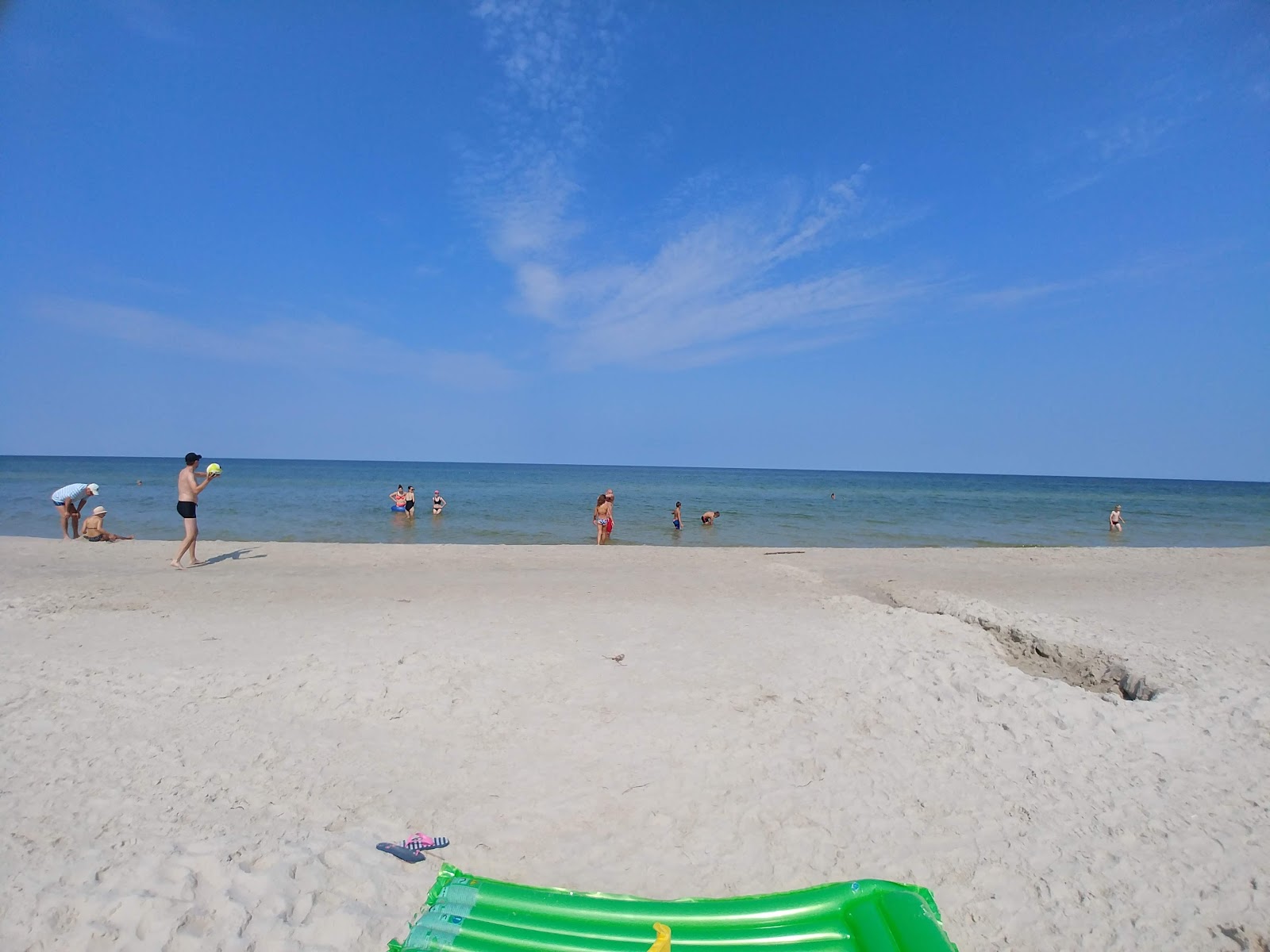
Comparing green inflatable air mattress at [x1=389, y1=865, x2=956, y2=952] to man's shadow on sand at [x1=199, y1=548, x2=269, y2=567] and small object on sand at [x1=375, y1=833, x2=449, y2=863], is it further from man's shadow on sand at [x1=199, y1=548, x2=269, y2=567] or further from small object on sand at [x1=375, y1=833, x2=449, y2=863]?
man's shadow on sand at [x1=199, y1=548, x2=269, y2=567]

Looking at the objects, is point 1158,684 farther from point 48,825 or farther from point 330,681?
point 48,825

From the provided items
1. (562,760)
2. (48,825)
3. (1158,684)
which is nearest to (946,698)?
(1158,684)

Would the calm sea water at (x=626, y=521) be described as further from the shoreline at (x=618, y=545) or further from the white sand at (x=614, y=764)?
the white sand at (x=614, y=764)

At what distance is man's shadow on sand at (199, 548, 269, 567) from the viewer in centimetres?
1247

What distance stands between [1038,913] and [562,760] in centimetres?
304

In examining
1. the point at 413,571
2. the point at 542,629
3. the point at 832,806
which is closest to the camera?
the point at 832,806

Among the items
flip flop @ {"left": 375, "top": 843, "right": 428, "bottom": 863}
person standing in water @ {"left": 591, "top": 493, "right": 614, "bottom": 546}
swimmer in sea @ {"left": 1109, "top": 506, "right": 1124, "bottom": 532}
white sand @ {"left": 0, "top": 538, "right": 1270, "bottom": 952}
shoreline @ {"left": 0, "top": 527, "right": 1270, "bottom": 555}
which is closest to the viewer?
white sand @ {"left": 0, "top": 538, "right": 1270, "bottom": 952}

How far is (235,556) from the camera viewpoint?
42.9 feet

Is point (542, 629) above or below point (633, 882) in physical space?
above

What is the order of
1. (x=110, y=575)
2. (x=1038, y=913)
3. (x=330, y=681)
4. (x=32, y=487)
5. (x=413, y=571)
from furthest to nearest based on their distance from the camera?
(x=32, y=487)
(x=413, y=571)
(x=110, y=575)
(x=330, y=681)
(x=1038, y=913)

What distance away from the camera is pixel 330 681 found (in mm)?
5902

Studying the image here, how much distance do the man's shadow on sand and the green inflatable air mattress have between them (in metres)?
11.4

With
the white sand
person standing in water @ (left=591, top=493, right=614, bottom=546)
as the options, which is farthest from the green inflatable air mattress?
person standing in water @ (left=591, top=493, right=614, bottom=546)

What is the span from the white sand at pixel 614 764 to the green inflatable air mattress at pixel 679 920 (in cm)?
22
